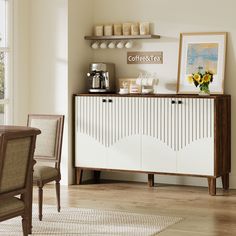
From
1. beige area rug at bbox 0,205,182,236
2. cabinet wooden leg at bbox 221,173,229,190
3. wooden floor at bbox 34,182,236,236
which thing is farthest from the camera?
cabinet wooden leg at bbox 221,173,229,190

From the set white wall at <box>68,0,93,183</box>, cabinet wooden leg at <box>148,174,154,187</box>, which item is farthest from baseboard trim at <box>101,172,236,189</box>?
white wall at <box>68,0,93,183</box>

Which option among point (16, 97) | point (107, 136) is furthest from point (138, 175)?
point (16, 97)

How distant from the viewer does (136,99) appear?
7020 mm

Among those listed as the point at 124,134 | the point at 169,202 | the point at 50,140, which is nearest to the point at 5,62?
the point at 124,134

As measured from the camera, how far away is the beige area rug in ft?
16.8

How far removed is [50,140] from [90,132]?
145 centimetres

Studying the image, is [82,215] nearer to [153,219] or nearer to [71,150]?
[153,219]

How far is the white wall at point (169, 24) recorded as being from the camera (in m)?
7.05

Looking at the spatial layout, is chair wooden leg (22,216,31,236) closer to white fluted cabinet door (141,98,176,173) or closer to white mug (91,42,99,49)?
white fluted cabinet door (141,98,176,173)

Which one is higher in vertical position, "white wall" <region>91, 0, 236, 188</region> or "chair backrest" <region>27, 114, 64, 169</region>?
"white wall" <region>91, 0, 236, 188</region>

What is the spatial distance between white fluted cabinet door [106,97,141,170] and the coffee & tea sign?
619 mm

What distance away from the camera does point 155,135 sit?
6.96 m

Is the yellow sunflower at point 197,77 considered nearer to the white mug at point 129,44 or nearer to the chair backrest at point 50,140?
the white mug at point 129,44

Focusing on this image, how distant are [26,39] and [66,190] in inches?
69.4
